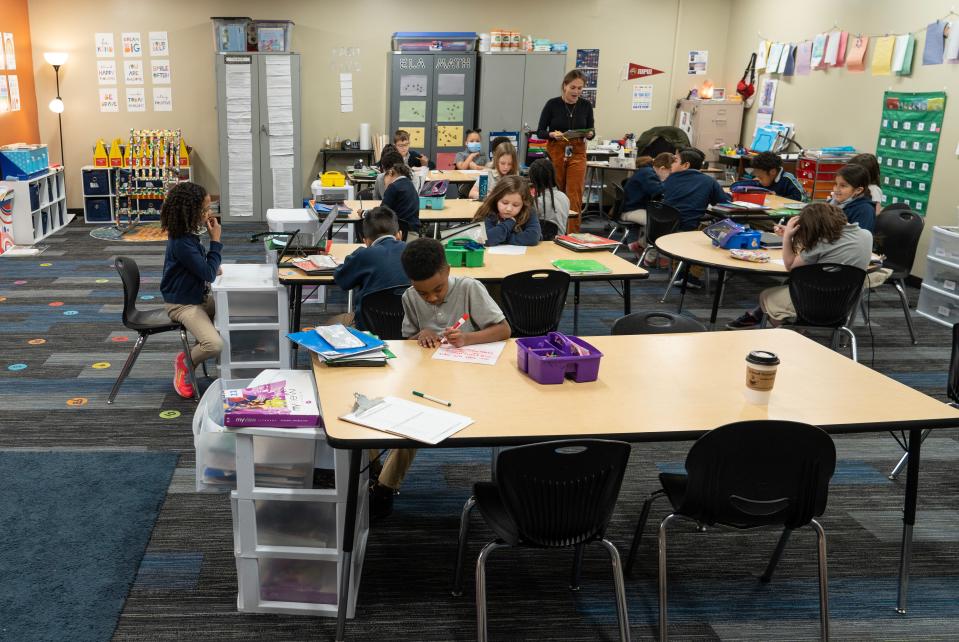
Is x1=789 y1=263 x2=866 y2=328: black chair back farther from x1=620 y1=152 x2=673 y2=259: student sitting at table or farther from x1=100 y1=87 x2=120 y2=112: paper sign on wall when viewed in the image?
x1=100 y1=87 x2=120 y2=112: paper sign on wall

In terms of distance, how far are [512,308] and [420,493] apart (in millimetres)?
1179

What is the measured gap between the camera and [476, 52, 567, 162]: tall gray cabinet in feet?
33.4

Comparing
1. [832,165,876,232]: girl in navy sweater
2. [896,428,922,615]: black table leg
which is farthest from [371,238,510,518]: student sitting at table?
[832,165,876,232]: girl in navy sweater

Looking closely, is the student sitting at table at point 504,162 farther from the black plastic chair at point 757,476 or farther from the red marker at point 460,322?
the black plastic chair at point 757,476

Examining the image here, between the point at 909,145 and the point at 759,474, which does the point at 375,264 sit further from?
the point at 909,145

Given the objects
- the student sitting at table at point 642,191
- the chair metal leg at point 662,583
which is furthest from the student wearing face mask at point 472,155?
the chair metal leg at point 662,583

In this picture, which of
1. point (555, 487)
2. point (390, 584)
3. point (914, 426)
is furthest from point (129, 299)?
point (914, 426)

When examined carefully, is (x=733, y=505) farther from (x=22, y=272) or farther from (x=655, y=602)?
(x=22, y=272)

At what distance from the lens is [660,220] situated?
23.0 feet

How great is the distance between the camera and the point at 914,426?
8.73 feet

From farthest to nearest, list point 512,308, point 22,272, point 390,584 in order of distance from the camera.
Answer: point 22,272 → point 512,308 → point 390,584

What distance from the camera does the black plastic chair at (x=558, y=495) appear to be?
7.63 ft

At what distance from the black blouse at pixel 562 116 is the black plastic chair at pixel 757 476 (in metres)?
6.32

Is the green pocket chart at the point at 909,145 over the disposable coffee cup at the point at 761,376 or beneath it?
over
